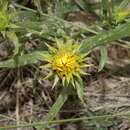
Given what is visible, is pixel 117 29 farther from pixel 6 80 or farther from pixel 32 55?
pixel 6 80

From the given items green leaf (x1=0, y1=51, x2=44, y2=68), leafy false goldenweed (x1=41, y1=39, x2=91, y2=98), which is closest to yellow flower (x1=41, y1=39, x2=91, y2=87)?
leafy false goldenweed (x1=41, y1=39, x2=91, y2=98)

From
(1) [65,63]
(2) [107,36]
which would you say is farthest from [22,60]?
(2) [107,36]

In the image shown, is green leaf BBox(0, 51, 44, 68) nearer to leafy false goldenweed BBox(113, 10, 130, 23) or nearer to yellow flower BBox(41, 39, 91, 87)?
yellow flower BBox(41, 39, 91, 87)

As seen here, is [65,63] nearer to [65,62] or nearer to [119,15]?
[65,62]

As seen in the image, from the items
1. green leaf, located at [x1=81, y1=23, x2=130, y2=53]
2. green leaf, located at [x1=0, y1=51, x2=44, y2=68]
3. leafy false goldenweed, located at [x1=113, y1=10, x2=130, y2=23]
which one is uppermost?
leafy false goldenweed, located at [x1=113, y1=10, x2=130, y2=23]

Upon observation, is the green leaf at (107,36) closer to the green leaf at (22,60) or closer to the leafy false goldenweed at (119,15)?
the leafy false goldenweed at (119,15)

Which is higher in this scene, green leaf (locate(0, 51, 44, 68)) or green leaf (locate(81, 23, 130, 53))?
green leaf (locate(81, 23, 130, 53))
